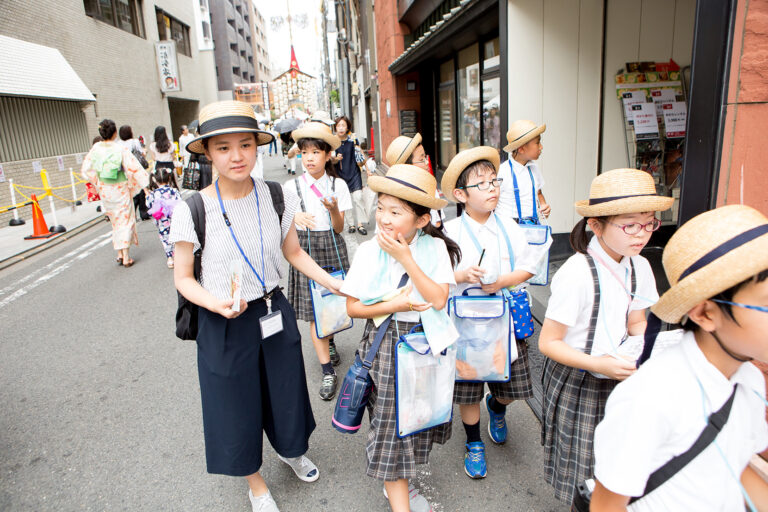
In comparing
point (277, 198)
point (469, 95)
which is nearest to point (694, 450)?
point (277, 198)

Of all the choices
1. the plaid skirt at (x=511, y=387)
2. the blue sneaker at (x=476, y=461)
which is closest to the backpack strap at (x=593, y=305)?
the plaid skirt at (x=511, y=387)

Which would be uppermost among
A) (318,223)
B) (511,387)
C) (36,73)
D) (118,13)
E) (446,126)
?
(118,13)

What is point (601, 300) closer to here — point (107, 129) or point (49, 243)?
point (107, 129)

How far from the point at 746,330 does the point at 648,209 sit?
0.83 metres

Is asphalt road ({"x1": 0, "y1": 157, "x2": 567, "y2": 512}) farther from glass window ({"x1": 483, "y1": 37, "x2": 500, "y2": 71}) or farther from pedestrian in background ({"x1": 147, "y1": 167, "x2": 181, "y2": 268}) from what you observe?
glass window ({"x1": 483, "y1": 37, "x2": 500, "y2": 71})

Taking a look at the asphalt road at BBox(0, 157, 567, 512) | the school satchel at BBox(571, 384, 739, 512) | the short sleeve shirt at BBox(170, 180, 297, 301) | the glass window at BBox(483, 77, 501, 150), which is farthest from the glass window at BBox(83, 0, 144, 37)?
the school satchel at BBox(571, 384, 739, 512)

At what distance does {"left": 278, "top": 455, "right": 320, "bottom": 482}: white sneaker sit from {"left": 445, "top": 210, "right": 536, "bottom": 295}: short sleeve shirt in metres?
1.34

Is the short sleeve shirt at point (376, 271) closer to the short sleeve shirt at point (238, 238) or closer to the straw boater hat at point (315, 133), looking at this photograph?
the short sleeve shirt at point (238, 238)

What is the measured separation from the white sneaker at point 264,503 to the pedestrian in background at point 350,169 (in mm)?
5511

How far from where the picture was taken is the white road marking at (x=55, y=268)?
690cm

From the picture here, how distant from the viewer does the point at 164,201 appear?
295 inches

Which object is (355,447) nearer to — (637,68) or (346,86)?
(637,68)

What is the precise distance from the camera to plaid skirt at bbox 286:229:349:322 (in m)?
3.97

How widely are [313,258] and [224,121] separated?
1.83m
